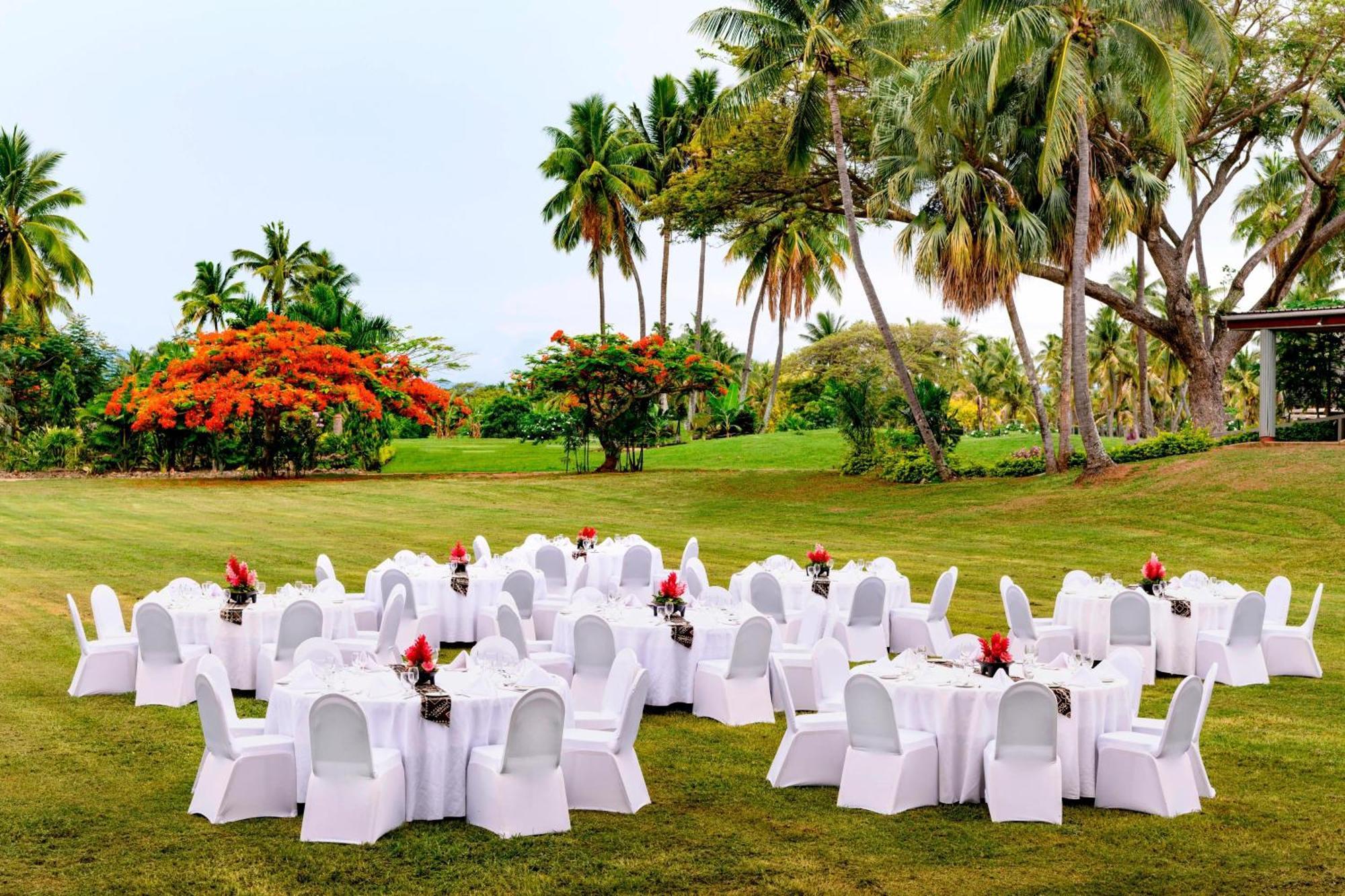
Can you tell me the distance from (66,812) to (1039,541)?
18572 millimetres

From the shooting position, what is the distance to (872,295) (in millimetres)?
30000

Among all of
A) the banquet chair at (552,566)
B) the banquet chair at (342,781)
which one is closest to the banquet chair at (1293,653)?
the banquet chair at (552,566)

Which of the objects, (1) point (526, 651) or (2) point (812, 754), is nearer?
(2) point (812, 754)

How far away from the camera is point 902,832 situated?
7.11 meters

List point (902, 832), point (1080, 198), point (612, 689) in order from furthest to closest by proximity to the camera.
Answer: point (1080, 198) < point (612, 689) < point (902, 832)

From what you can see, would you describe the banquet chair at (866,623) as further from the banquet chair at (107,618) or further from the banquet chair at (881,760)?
the banquet chair at (107,618)

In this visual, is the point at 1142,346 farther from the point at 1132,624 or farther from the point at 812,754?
the point at 812,754

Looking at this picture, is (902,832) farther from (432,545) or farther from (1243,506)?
(1243,506)

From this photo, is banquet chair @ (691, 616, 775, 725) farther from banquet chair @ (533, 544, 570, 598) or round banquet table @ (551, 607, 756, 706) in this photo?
banquet chair @ (533, 544, 570, 598)

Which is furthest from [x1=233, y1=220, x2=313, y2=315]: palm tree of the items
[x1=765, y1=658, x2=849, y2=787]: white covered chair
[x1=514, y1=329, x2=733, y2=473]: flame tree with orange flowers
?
[x1=765, y1=658, x2=849, y2=787]: white covered chair

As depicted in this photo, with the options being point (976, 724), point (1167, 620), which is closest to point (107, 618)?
point (976, 724)

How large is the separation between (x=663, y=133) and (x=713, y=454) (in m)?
15.5

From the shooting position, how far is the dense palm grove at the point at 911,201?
83.1 feet

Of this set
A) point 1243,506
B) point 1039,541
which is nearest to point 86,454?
point 1039,541
